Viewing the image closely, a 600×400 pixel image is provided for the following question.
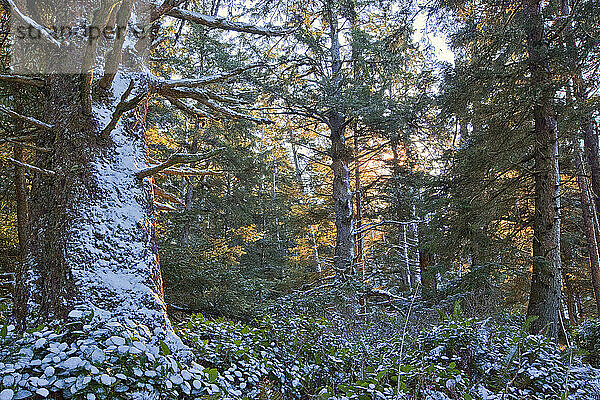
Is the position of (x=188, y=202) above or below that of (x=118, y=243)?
above

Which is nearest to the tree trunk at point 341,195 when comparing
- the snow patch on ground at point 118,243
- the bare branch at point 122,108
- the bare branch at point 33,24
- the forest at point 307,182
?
the forest at point 307,182

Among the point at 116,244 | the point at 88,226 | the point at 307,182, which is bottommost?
the point at 116,244

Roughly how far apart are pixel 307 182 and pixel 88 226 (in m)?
10.8

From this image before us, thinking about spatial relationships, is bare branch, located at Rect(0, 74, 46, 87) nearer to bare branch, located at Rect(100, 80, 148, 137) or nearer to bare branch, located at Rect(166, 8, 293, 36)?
bare branch, located at Rect(100, 80, 148, 137)

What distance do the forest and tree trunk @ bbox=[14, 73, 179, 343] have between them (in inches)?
0.6

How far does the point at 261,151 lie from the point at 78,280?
16307 millimetres

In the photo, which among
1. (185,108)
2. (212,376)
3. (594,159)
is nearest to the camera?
(212,376)

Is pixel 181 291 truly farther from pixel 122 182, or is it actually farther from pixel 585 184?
pixel 585 184

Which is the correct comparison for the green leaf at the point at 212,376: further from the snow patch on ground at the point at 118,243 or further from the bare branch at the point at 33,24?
the bare branch at the point at 33,24

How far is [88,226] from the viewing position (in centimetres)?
264

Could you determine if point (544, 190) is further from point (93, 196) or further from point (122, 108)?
point (93, 196)

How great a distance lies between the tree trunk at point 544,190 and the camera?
638cm

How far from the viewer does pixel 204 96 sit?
351 cm

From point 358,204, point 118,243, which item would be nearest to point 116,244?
point 118,243
